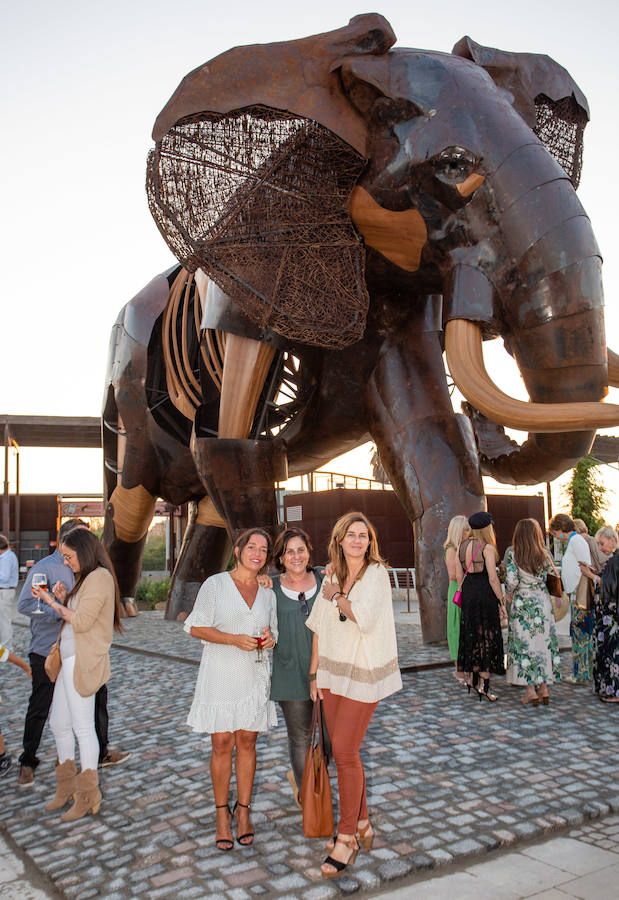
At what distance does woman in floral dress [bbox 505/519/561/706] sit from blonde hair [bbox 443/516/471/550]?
0.48 meters

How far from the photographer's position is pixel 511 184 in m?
5.76

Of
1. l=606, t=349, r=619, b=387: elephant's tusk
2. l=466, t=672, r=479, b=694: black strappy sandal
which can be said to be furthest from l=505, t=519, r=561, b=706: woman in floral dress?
l=606, t=349, r=619, b=387: elephant's tusk

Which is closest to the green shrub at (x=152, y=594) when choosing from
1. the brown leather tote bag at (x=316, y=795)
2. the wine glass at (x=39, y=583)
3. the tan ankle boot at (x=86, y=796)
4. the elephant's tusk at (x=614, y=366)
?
the elephant's tusk at (x=614, y=366)

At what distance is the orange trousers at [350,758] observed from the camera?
122 inches

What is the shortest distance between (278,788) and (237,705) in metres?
0.86

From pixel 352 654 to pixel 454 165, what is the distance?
13.0 ft

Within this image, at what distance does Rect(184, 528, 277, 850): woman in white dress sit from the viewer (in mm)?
3361

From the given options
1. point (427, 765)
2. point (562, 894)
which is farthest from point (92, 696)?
point (562, 894)

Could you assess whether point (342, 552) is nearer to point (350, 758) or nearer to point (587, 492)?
point (350, 758)

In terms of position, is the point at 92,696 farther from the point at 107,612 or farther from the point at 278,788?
the point at 278,788

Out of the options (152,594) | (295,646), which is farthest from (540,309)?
(152,594)

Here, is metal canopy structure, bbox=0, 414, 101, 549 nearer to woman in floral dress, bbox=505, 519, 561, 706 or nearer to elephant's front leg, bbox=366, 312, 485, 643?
elephant's front leg, bbox=366, 312, 485, 643

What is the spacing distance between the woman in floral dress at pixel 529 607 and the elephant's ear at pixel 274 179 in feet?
7.16

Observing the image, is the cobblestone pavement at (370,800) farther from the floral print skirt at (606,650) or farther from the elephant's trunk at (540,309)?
the elephant's trunk at (540,309)
